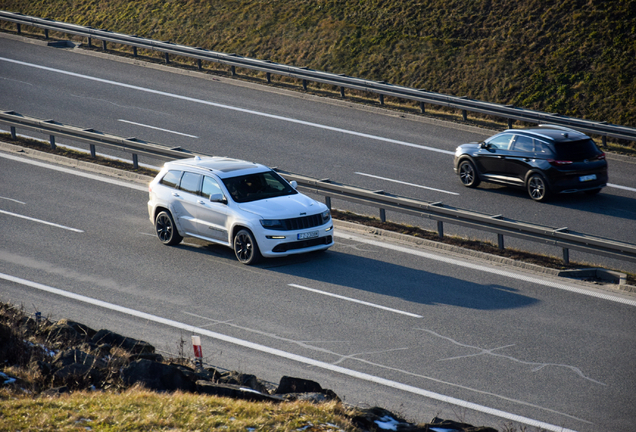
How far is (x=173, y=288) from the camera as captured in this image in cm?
1334

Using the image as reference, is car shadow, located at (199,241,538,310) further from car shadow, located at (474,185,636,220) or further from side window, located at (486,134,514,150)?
side window, located at (486,134,514,150)

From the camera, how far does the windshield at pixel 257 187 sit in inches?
583

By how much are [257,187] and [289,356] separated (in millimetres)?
4968

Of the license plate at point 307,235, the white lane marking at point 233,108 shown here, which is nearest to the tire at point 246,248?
the license plate at point 307,235

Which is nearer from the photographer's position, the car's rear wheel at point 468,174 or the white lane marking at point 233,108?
the car's rear wheel at point 468,174

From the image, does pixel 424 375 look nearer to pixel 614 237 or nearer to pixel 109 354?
pixel 109 354

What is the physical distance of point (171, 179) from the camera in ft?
51.4

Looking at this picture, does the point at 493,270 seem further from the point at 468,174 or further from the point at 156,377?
the point at 156,377

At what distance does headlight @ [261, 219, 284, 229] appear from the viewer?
1413cm

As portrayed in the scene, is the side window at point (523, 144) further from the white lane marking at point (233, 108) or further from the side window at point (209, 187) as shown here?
the side window at point (209, 187)

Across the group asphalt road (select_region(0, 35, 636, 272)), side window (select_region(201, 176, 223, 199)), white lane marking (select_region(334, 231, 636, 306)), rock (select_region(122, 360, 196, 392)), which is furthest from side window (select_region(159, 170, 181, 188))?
rock (select_region(122, 360, 196, 392))

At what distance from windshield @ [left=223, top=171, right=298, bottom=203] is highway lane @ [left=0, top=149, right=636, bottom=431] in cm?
125

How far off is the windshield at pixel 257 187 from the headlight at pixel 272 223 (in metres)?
0.80

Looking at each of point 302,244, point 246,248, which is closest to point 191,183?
point 246,248
